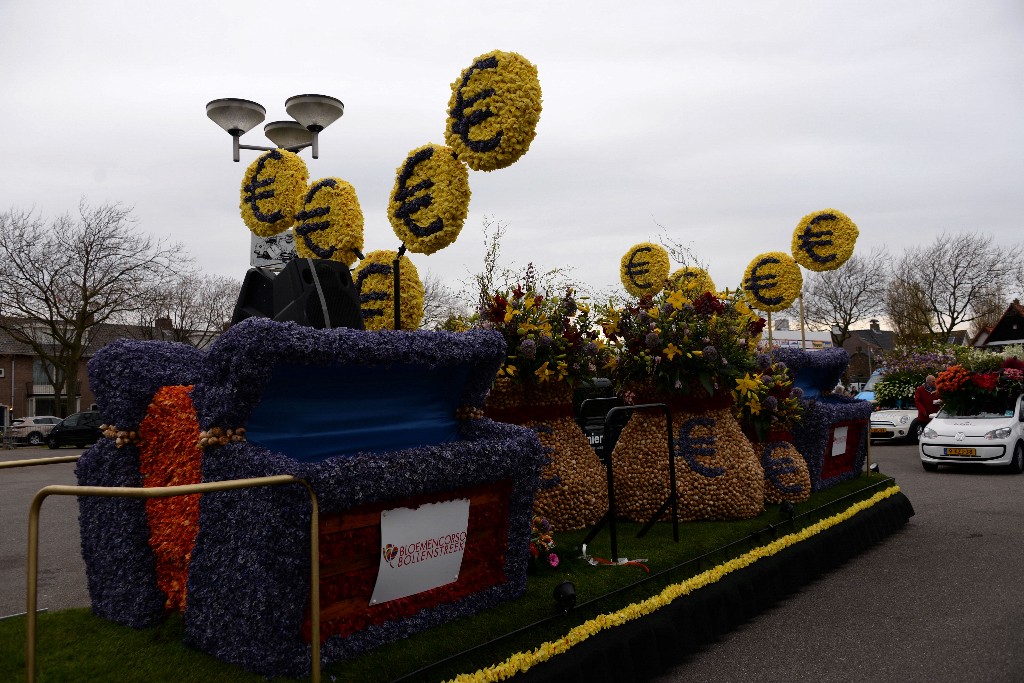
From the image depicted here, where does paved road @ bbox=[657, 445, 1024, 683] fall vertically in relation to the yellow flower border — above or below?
below

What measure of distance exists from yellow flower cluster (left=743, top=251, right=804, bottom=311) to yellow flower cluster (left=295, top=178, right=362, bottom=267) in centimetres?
585

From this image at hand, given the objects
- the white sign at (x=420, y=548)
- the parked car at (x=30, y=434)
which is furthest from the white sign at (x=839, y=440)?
the parked car at (x=30, y=434)

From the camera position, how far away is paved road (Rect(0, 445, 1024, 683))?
15.3ft

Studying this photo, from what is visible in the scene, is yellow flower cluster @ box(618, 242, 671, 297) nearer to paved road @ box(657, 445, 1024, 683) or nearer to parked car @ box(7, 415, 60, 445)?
paved road @ box(657, 445, 1024, 683)

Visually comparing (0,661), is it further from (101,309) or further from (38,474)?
(101,309)

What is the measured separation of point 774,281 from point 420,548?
799 centimetres

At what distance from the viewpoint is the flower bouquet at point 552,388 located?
19.5 ft

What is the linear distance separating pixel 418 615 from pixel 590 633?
3.32ft

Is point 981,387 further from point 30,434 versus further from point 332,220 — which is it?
point 30,434

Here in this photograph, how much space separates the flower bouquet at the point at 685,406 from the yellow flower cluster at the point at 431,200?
182cm

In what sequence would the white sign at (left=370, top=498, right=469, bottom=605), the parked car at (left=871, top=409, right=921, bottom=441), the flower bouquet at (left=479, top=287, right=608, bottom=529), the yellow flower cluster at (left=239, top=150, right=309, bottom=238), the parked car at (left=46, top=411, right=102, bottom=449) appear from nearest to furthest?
the white sign at (left=370, top=498, right=469, bottom=605), the flower bouquet at (left=479, top=287, right=608, bottom=529), the yellow flower cluster at (left=239, top=150, right=309, bottom=238), the parked car at (left=871, top=409, right=921, bottom=441), the parked car at (left=46, top=411, right=102, bottom=449)

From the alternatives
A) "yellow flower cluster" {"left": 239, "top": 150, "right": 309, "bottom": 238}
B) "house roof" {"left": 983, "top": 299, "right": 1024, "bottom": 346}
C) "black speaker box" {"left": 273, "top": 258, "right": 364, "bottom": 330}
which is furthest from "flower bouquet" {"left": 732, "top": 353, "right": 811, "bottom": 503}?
"house roof" {"left": 983, "top": 299, "right": 1024, "bottom": 346}

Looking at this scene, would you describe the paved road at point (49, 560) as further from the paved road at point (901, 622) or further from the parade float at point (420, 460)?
the paved road at point (901, 622)

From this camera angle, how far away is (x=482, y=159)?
545 cm
